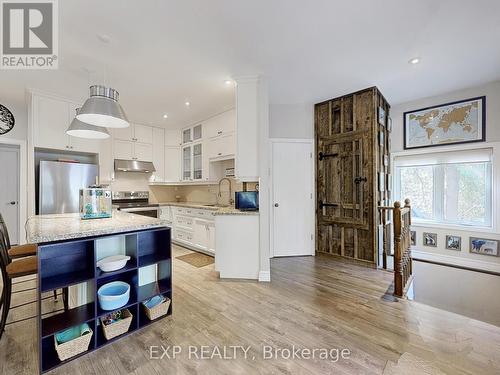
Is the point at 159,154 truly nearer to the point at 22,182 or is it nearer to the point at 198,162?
the point at 198,162

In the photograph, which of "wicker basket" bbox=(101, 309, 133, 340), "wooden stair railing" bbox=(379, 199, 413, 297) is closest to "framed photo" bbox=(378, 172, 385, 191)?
"wooden stair railing" bbox=(379, 199, 413, 297)

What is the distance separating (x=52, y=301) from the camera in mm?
2434

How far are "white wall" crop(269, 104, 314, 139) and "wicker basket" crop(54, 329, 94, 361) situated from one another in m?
3.66

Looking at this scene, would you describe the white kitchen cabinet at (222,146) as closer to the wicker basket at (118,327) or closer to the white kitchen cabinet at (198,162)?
the white kitchen cabinet at (198,162)

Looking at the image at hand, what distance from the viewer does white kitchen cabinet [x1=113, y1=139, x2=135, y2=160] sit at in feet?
15.0

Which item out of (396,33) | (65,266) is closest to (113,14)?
(65,266)

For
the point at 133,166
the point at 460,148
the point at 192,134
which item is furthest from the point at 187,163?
the point at 460,148

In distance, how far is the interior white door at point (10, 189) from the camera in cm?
421

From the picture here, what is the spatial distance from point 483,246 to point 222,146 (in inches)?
176

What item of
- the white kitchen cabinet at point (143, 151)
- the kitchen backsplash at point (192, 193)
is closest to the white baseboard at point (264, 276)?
the kitchen backsplash at point (192, 193)

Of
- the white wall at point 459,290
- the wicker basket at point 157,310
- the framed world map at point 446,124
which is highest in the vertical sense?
the framed world map at point 446,124

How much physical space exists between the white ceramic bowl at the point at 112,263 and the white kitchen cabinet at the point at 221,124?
9.09 feet

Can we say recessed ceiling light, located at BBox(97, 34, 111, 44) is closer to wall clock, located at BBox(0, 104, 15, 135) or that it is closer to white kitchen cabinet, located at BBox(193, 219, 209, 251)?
white kitchen cabinet, located at BBox(193, 219, 209, 251)

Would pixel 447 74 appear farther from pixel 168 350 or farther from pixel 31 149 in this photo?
pixel 31 149
